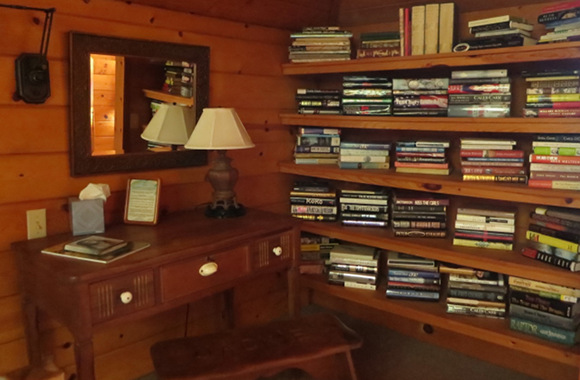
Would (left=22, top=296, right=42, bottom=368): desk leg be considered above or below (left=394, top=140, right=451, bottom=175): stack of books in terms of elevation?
below

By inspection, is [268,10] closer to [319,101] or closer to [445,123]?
[319,101]

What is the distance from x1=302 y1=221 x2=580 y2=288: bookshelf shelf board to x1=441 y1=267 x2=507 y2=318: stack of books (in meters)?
0.08

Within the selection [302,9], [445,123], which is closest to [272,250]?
[445,123]

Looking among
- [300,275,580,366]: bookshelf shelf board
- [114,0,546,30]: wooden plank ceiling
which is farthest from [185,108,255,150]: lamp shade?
[300,275,580,366]: bookshelf shelf board

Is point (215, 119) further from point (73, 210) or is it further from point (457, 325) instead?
point (457, 325)

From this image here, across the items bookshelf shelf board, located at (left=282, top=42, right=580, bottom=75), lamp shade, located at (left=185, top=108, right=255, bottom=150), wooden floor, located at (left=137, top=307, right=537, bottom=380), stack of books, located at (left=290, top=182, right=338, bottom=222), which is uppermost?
bookshelf shelf board, located at (left=282, top=42, right=580, bottom=75)

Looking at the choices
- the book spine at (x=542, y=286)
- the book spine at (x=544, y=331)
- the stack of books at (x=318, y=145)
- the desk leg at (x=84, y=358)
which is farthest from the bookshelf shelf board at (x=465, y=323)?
the desk leg at (x=84, y=358)

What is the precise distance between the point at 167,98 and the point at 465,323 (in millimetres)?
1569

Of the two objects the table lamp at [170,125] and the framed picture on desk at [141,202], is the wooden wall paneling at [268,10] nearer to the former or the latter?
the table lamp at [170,125]

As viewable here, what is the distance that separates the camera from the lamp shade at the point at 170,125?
6.86 ft

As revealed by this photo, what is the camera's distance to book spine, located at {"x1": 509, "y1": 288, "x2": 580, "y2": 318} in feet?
6.21

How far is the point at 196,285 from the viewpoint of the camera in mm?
1773

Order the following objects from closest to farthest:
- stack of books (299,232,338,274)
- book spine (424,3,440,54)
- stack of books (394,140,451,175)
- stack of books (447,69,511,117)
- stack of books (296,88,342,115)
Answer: stack of books (447,69,511,117)
book spine (424,3,440,54)
stack of books (394,140,451,175)
stack of books (296,88,342,115)
stack of books (299,232,338,274)

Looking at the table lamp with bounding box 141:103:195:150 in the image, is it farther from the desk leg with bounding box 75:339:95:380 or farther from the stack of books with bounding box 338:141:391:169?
the desk leg with bounding box 75:339:95:380
